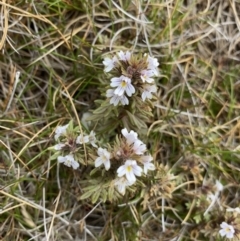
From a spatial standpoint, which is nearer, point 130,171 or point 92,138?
point 130,171

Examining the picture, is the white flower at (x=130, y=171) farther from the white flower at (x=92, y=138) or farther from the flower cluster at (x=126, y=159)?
the white flower at (x=92, y=138)

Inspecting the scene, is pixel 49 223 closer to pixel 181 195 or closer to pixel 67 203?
pixel 67 203

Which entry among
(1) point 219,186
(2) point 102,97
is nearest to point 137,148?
(2) point 102,97

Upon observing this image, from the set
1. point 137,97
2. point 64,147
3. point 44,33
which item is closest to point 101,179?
point 64,147

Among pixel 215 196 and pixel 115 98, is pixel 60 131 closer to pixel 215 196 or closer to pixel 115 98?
pixel 115 98

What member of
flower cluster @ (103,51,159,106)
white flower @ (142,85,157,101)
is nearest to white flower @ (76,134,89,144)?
flower cluster @ (103,51,159,106)

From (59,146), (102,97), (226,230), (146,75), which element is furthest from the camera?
(102,97)
